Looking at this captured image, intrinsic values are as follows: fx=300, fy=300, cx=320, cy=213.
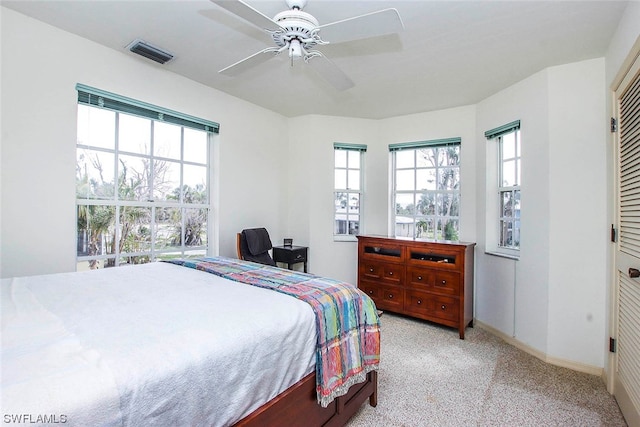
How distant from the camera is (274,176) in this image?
4145mm

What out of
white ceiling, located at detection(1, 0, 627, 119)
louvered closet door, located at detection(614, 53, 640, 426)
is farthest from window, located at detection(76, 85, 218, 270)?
louvered closet door, located at detection(614, 53, 640, 426)

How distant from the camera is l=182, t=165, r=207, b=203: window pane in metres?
3.22

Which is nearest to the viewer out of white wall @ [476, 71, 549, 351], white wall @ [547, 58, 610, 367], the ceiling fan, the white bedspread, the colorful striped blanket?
the white bedspread

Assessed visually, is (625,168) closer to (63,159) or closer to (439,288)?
(439,288)

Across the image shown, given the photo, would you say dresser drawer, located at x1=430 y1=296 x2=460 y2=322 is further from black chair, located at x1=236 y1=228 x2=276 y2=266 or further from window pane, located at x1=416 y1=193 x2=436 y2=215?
black chair, located at x1=236 y1=228 x2=276 y2=266

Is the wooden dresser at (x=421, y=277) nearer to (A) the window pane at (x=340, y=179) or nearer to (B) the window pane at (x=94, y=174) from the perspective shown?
(A) the window pane at (x=340, y=179)

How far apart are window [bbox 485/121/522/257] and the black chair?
8.39 ft

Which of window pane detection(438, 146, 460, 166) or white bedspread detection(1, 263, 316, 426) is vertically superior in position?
window pane detection(438, 146, 460, 166)

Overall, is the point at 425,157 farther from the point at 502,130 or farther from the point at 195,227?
the point at 195,227

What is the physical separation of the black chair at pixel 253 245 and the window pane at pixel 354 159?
64.8 inches

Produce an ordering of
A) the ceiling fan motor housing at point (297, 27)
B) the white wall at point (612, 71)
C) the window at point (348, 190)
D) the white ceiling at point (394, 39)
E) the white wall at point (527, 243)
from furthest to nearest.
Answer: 1. the window at point (348, 190)
2. the white wall at point (527, 243)
3. the white ceiling at point (394, 39)
4. the white wall at point (612, 71)
5. the ceiling fan motor housing at point (297, 27)

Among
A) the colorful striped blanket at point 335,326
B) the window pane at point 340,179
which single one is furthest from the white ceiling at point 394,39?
Result: the colorful striped blanket at point 335,326

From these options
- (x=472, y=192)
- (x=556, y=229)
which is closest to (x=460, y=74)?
(x=472, y=192)

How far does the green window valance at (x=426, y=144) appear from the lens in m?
3.68
